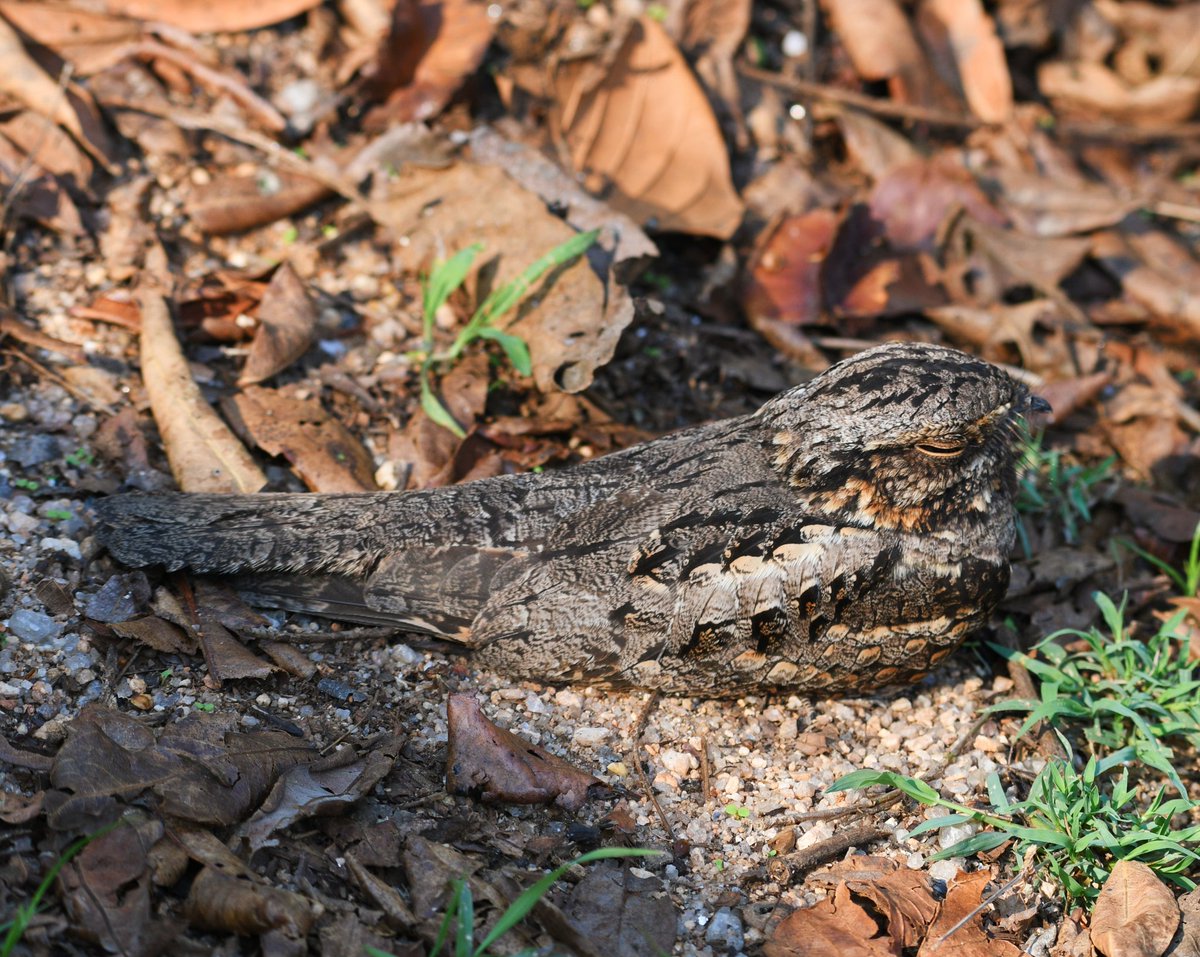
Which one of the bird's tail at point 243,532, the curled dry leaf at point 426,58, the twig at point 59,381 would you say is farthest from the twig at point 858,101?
the twig at point 59,381

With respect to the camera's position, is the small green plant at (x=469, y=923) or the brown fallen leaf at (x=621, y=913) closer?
the small green plant at (x=469, y=923)

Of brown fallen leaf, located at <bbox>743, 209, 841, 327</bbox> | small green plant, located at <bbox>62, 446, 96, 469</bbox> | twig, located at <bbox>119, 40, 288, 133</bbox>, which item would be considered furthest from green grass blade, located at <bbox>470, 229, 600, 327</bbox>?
small green plant, located at <bbox>62, 446, 96, 469</bbox>

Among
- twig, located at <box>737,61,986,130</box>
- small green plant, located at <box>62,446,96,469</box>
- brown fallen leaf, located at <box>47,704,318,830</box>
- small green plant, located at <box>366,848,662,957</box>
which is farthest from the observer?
twig, located at <box>737,61,986,130</box>

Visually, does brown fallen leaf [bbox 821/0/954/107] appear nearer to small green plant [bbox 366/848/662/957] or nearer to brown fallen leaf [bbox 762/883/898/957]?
brown fallen leaf [bbox 762/883/898/957]

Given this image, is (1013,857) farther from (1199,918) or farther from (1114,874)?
(1199,918)

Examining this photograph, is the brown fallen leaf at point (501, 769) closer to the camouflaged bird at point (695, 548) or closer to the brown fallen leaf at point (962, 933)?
the camouflaged bird at point (695, 548)

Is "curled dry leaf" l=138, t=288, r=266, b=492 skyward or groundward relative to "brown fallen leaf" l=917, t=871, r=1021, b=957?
skyward

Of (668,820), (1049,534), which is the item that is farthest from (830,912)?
(1049,534)
